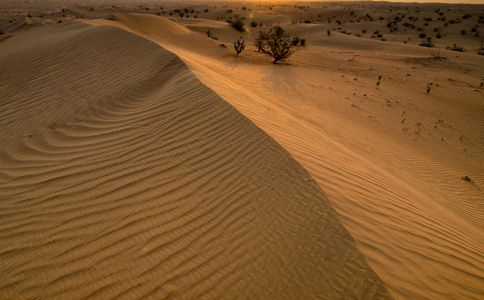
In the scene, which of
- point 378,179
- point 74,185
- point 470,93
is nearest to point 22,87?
point 74,185

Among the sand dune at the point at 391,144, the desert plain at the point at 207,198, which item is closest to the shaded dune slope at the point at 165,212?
the desert plain at the point at 207,198

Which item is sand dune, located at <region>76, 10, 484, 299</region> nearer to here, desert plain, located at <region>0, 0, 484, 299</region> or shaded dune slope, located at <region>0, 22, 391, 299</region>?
desert plain, located at <region>0, 0, 484, 299</region>

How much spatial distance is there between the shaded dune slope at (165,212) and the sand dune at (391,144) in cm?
42

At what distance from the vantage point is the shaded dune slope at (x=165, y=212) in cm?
187

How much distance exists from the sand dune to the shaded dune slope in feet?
1.37

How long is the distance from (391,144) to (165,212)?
19.0 feet

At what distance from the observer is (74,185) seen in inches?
106

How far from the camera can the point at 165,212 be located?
2.38 m

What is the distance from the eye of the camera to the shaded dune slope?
6.13ft

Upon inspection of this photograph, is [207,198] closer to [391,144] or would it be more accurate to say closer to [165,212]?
[165,212]

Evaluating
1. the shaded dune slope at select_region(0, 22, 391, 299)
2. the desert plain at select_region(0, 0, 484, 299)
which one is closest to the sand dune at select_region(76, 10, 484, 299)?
the desert plain at select_region(0, 0, 484, 299)

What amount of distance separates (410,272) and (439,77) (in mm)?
13226

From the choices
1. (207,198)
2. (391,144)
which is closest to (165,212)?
(207,198)

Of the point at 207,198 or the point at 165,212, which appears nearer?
the point at 165,212
